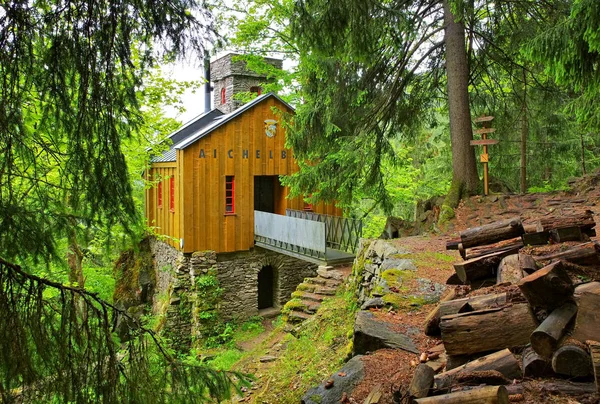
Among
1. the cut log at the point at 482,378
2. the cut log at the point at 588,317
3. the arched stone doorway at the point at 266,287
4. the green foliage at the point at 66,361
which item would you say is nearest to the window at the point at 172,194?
the arched stone doorway at the point at 266,287

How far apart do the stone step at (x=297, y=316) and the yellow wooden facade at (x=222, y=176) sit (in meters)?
5.08

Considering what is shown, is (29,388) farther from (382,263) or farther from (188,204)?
(188,204)

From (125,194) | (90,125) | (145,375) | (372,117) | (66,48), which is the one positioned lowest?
(145,375)

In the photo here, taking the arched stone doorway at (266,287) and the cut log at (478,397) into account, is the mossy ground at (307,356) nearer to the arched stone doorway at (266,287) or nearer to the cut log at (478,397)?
the cut log at (478,397)

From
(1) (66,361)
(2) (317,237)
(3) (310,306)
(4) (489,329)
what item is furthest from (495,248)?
(2) (317,237)

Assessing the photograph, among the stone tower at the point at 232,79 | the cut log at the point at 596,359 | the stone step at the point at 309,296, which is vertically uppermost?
the stone tower at the point at 232,79

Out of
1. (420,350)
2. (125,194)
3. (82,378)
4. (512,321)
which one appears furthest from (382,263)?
(82,378)

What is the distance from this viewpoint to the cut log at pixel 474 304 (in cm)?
327

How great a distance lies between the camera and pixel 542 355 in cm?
271

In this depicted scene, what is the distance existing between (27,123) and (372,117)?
297 inches

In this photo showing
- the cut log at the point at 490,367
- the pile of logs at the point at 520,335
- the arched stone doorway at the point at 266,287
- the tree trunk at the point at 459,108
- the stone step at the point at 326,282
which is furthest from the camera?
the arched stone doorway at the point at 266,287

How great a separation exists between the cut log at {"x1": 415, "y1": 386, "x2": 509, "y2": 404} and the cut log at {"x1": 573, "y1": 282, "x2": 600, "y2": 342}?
0.70 m

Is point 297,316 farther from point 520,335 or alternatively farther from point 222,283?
point 520,335

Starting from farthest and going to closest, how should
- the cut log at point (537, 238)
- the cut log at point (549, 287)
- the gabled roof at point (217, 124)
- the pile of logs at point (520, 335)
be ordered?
the gabled roof at point (217, 124) < the cut log at point (537, 238) < the cut log at point (549, 287) < the pile of logs at point (520, 335)
